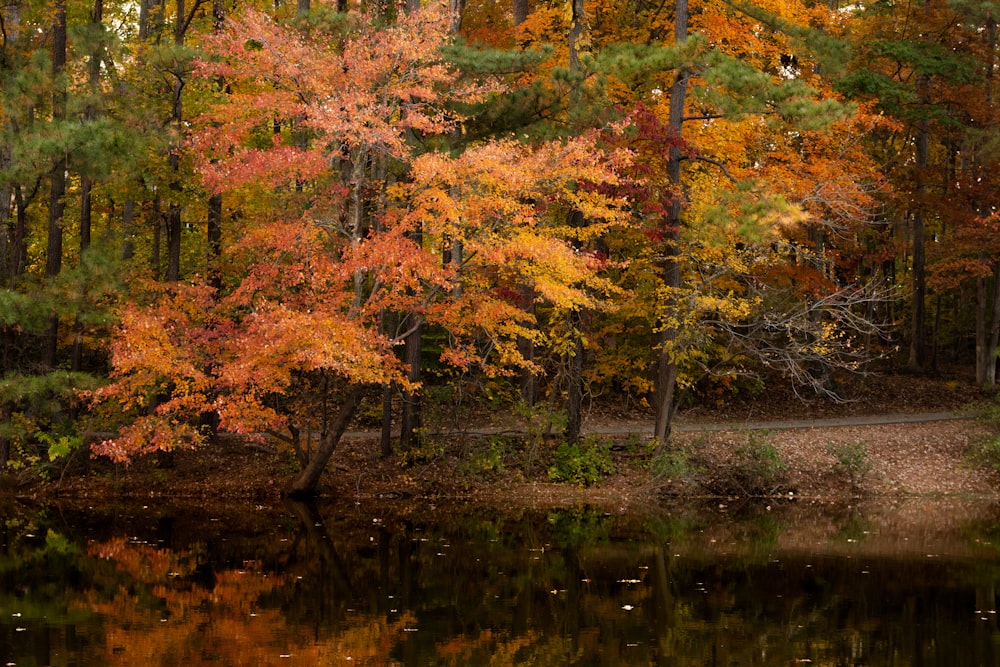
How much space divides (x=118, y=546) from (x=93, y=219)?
15852 millimetres

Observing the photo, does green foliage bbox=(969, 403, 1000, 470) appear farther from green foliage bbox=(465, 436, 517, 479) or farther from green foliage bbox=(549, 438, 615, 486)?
green foliage bbox=(465, 436, 517, 479)

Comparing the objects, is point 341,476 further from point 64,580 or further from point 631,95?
point 631,95

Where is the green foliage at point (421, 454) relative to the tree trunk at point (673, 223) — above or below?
below

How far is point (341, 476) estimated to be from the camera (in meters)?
21.1

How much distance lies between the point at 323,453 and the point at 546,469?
184 inches

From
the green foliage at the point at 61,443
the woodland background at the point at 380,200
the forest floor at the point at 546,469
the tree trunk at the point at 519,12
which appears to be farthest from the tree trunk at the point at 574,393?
the green foliage at the point at 61,443

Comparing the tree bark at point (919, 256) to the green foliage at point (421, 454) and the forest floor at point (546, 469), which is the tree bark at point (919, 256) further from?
the green foliage at point (421, 454)

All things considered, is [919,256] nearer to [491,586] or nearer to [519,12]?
[519,12]

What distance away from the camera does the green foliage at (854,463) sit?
22.0 metres

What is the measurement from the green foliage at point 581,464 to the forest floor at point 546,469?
5.8 inches

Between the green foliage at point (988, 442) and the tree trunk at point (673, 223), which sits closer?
the tree trunk at point (673, 223)

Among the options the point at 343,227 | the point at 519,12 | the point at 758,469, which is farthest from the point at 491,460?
the point at 519,12

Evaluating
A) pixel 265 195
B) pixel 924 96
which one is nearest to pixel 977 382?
pixel 924 96

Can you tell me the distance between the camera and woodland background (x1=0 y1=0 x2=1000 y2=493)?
58.3ft
